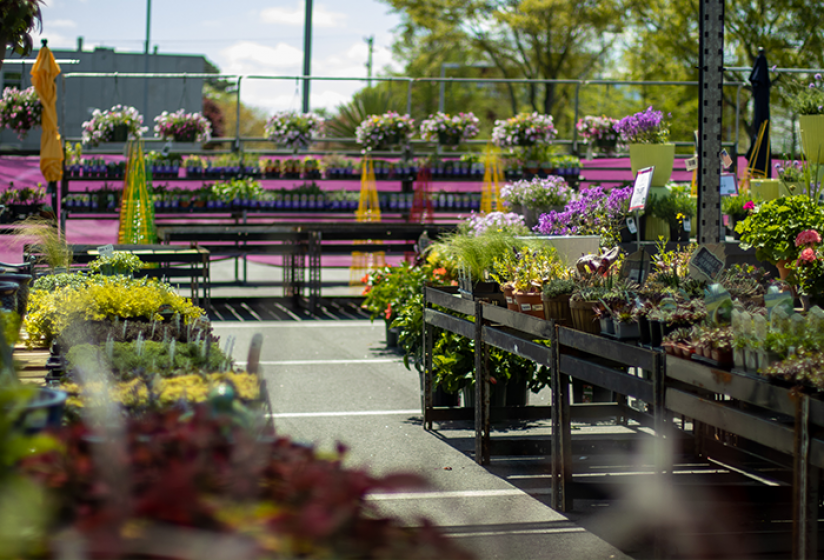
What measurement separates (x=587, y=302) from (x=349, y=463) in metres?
1.68

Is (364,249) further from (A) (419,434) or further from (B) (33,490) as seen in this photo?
(B) (33,490)

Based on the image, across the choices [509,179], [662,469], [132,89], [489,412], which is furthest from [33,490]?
[132,89]

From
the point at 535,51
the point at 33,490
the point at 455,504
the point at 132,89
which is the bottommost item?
the point at 455,504

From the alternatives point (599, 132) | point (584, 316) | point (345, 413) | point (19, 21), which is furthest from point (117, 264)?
point (599, 132)

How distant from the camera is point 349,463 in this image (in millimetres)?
4555

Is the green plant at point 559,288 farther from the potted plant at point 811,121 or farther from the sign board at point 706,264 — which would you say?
the potted plant at point 811,121

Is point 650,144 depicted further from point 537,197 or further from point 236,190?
point 236,190

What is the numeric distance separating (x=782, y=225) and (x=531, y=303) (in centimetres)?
141

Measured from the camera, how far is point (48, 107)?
30.4 feet

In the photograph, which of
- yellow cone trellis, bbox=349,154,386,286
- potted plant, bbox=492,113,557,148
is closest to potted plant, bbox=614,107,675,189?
potted plant, bbox=492,113,557,148

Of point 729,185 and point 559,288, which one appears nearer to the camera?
point 559,288

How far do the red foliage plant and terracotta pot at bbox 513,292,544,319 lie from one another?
298 cm

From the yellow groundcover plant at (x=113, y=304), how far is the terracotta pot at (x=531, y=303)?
1.69 metres

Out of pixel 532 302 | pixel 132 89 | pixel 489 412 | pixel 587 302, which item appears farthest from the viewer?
pixel 132 89
